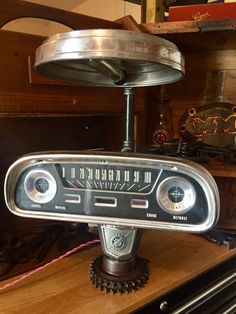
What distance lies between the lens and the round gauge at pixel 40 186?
48cm

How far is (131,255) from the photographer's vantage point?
52 cm

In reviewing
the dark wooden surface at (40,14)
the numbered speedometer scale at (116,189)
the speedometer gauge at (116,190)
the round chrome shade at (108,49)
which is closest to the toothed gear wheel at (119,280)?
the numbered speedometer scale at (116,189)

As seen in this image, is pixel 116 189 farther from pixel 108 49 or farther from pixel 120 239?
pixel 108 49

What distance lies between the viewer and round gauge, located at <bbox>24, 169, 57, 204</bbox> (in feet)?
1.59

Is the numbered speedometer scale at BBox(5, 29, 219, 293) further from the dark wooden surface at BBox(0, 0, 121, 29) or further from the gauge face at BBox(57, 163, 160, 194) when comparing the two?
the dark wooden surface at BBox(0, 0, 121, 29)

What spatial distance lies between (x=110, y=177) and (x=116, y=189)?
0.07 feet

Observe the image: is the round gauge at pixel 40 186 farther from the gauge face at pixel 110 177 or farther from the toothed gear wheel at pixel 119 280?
the toothed gear wheel at pixel 119 280

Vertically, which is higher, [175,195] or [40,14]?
[40,14]

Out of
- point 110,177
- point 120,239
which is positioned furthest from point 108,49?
point 120,239

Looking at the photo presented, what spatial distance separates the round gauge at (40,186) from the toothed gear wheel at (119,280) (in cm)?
15

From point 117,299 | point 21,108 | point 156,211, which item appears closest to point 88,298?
point 117,299

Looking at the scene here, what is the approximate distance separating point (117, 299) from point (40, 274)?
0.51 ft

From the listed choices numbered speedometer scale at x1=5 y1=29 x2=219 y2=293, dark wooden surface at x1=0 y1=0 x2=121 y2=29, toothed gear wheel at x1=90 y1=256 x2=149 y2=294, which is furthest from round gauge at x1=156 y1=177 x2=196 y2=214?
dark wooden surface at x1=0 y1=0 x2=121 y2=29

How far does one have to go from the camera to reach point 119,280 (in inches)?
20.1
